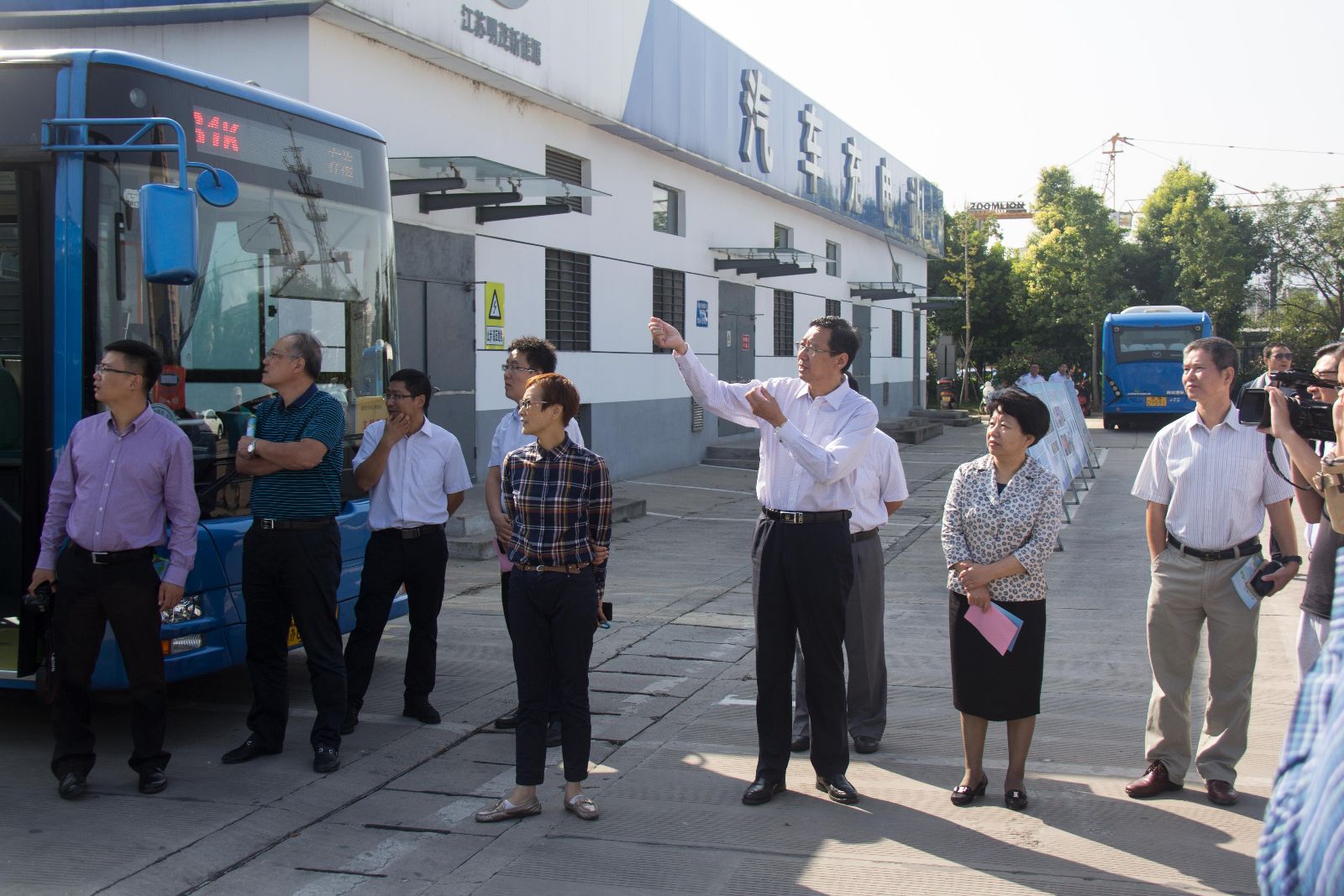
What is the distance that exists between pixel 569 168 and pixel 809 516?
1194 cm

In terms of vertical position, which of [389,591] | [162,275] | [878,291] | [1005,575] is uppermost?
[878,291]

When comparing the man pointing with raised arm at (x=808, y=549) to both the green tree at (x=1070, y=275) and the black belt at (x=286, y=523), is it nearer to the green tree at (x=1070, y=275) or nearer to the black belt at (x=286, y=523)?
the black belt at (x=286, y=523)

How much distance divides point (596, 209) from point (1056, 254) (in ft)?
110

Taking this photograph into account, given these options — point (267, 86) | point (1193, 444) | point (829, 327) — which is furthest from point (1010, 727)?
point (267, 86)

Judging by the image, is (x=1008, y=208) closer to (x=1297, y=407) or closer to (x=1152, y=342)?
(x=1152, y=342)

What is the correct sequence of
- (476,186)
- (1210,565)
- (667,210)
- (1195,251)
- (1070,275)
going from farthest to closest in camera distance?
(1195,251) → (1070,275) → (667,210) → (476,186) → (1210,565)

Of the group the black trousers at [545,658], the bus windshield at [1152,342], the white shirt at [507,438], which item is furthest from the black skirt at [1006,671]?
the bus windshield at [1152,342]

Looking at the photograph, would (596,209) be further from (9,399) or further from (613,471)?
(9,399)

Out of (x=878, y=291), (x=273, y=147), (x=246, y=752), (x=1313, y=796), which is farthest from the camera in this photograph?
(x=878, y=291)

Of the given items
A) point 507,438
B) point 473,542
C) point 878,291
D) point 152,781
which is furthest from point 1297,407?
point 878,291

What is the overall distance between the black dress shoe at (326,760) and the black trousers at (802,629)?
189 cm

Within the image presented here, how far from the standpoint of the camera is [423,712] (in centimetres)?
605

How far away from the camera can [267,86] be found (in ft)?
35.6

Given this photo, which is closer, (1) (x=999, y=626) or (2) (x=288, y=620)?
(1) (x=999, y=626)
